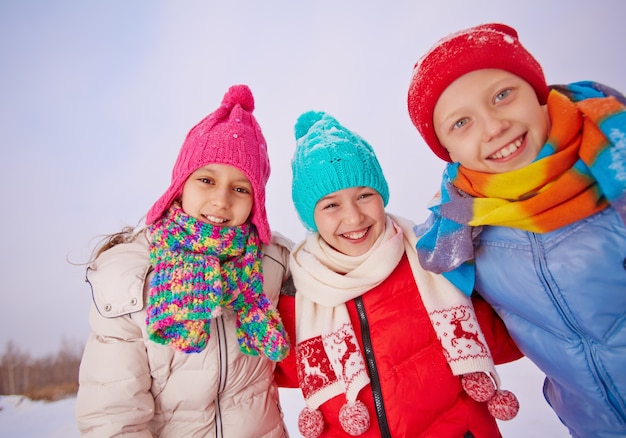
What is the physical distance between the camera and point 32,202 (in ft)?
11.5

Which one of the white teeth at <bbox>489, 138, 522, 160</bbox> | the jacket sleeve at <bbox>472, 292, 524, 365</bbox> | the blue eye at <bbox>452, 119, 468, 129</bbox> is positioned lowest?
the jacket sleeve at <bbox>472, 292, 524, 365</bbox>

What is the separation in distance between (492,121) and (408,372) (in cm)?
78

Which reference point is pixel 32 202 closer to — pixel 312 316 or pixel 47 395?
pixel 47 395

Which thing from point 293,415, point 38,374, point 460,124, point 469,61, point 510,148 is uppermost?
point 469,61

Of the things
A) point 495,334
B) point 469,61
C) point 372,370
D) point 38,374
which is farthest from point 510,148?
point 38,374

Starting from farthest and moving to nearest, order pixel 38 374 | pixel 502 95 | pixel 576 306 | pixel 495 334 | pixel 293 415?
pixel 38 374 < pixel 293 415 < pixel 495 334 < pixel 502 95 < pixel 576 306

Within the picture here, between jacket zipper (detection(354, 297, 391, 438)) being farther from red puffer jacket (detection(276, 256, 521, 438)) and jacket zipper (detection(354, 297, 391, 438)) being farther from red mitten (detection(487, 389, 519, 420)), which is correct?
red mitten (detection(487, 389, 519, 420))

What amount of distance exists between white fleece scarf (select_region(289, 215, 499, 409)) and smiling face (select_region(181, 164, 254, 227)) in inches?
12.0

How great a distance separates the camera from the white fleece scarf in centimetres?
98

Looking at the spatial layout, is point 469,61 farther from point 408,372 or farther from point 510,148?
point 408,372

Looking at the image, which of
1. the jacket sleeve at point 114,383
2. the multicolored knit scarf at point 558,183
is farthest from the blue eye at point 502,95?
the jacket sleeve at point 114,383

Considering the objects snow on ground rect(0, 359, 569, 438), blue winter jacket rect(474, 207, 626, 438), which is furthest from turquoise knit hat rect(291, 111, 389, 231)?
snow on ground rect(0, 359, 569, 438)

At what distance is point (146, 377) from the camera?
96 centimetres

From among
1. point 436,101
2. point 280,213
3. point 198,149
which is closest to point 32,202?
point 280,213
